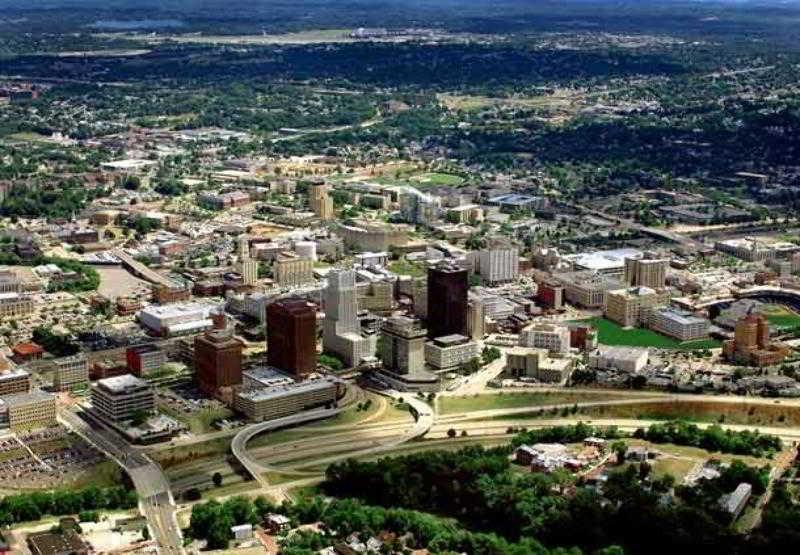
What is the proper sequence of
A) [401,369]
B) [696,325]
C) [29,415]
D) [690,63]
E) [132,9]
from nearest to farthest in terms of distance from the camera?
[29,415], [401,369], [696,325], [690,63], [132,9]

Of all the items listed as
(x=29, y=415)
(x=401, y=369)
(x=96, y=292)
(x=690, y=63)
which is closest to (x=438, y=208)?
(x=96, y=292)

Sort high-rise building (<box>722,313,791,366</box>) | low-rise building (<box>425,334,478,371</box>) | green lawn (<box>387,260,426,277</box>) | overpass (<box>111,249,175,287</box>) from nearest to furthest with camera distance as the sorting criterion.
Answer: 1. low-rise building (<box>425,334,478,371</box>)
2. high-rise building (<box>722,313,791,366</box>)
3. overpass (<box>111,249,175,287</box>)
4. green lawn (<box>387,260,426,277</box>)

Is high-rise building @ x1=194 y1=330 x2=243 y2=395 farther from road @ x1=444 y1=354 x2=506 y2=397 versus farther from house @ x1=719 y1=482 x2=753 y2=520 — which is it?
house @ x1=719 y1=482 x2=753 y2=520

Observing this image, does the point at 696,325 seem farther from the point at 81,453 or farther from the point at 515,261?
the point at 81,453

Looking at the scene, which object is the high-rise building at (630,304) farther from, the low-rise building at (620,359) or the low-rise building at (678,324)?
the low-rise building at (620,359)

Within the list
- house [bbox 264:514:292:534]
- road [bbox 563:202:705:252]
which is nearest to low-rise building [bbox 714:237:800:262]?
road [bbox 563:202:705:252]

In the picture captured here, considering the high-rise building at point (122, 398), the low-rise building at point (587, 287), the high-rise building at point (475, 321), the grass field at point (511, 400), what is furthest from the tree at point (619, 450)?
the low-rise building at point (587, 287)

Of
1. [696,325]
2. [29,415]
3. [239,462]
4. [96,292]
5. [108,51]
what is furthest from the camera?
[108,51]

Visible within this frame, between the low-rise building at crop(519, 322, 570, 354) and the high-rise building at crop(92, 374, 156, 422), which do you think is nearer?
the high-rise building at crop(92, 374, 156, 422)
